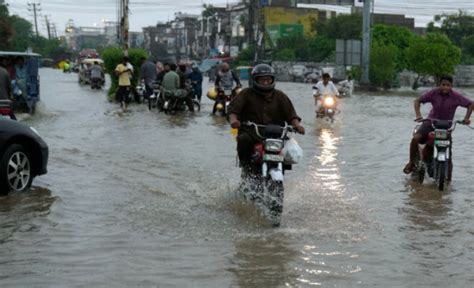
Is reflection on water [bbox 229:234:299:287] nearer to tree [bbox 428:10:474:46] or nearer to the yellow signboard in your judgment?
tree [bbox 428:10:474:46]

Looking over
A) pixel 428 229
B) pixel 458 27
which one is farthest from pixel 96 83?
pixel 458 27

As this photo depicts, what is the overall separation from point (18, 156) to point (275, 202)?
11.0 ft

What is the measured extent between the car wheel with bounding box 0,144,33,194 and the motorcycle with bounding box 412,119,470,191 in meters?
5.13

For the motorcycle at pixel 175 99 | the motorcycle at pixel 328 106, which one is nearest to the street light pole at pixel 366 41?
the motorcycle at pixel 175 99

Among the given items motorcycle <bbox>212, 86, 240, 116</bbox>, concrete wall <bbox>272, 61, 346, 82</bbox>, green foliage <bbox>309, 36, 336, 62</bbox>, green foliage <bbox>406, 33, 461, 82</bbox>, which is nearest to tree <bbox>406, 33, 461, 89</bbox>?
green foliage <bbox>406, 33, 461, 82</bbox>

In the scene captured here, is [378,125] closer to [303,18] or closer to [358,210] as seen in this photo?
[358,210]

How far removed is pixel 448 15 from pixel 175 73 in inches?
2978

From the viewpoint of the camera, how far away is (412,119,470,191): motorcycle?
9984mm

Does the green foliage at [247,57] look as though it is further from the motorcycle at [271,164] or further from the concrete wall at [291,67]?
the motorcycle at [271,164]

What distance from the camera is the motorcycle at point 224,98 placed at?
71.7ft

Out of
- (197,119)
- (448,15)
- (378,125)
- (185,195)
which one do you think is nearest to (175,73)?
(197,119)

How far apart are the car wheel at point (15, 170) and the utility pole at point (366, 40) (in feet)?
128

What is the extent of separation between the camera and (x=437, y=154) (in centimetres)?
1005

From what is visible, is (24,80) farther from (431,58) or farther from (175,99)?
(431,58)
